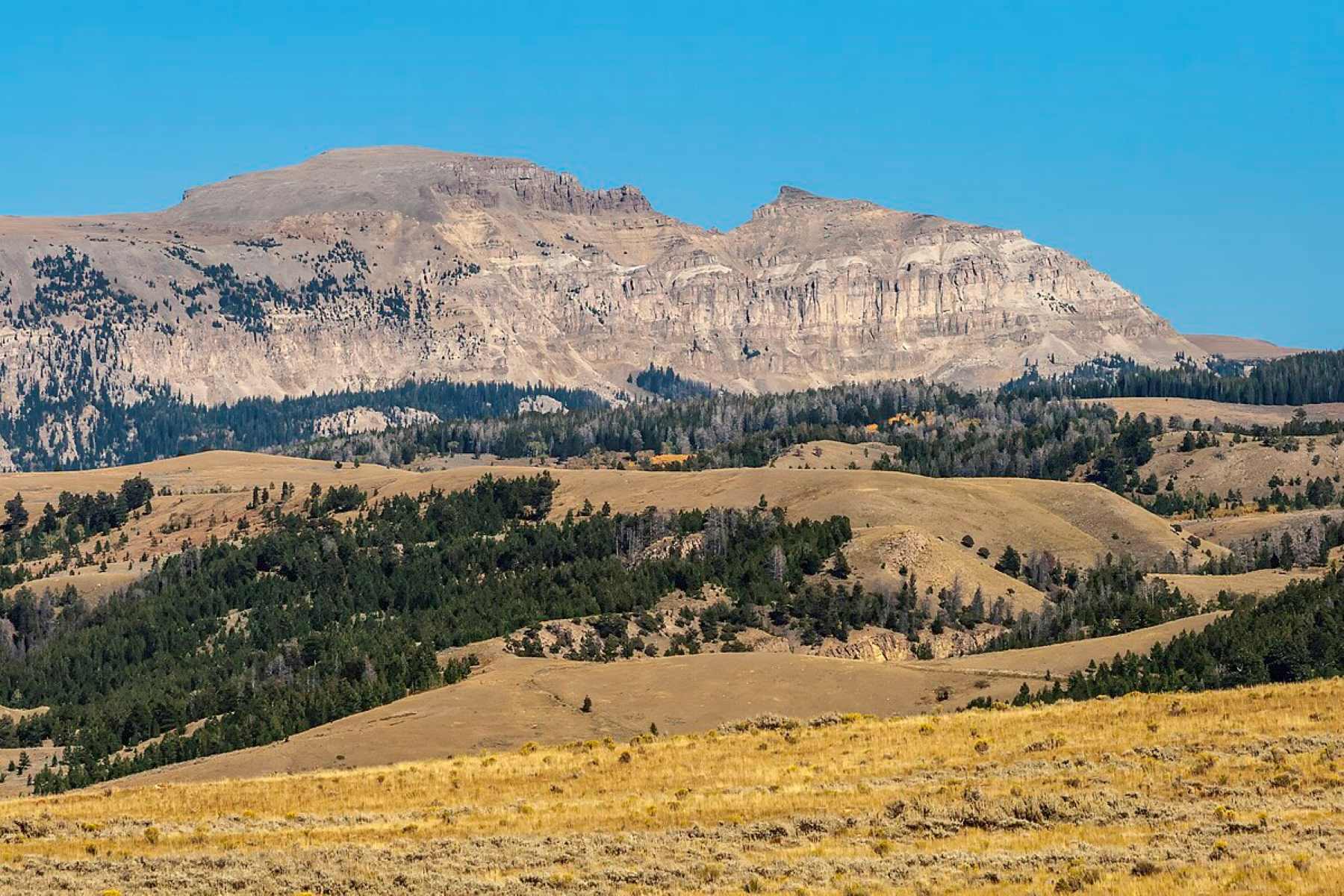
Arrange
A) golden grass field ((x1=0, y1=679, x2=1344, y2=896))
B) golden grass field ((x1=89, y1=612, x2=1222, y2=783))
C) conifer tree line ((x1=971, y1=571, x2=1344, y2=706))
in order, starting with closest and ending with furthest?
golden grass field ((x1=0, y1=679, x2=1344, y2=896)), golden grass field ((x1=89, y1=612, x2=1222, y2=783)), conifer tree line ((x1=971, y1=571, x2=1344, y2=706))

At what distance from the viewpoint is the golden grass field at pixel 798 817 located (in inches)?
1847

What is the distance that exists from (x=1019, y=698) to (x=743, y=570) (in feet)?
294

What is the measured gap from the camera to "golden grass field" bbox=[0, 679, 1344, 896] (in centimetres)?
4691

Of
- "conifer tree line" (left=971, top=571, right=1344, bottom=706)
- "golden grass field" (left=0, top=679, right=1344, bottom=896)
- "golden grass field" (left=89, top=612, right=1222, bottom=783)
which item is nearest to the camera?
"golden grass field" (left=0, top=679, right=1344, bottom=896)

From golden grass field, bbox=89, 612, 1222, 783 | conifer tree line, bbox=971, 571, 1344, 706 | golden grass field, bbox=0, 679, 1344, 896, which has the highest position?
golden grass field, bbox=0, 679, 1344, 896

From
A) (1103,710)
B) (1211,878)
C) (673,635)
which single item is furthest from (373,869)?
(673,635)

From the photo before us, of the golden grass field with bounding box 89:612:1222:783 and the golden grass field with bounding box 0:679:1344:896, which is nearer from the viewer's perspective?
the golden grass field with bounding box 0:679:1344:896

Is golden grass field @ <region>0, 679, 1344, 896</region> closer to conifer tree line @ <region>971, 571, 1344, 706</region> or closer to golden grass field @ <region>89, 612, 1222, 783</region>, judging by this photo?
golden grass field @ <region>89, 612, 1222, 783</region>

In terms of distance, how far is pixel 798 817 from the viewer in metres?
55.8

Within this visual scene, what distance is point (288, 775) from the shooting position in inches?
3105

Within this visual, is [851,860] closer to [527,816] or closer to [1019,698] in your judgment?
[527,816]

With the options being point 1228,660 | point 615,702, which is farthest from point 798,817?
point 1228,660

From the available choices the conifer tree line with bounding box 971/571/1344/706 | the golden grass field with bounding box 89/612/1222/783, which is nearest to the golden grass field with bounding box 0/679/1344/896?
the golden grass field with bounding box 89/612/1222/783

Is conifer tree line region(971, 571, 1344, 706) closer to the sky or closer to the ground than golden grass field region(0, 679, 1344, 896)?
closer to the ground
